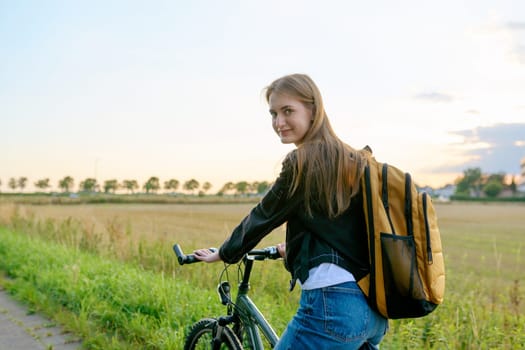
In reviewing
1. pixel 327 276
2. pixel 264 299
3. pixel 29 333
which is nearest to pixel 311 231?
pixel 327 276

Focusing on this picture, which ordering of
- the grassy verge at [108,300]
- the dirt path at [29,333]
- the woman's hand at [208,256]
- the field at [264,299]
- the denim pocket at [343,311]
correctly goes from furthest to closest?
the dirt path at [29,333], the grassy verge at [108,300], the field at [264,299], the woman's hand at [208,256], the denim pocket at [343,311]

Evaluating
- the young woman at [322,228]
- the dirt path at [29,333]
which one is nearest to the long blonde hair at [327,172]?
the young woman at [322,228]

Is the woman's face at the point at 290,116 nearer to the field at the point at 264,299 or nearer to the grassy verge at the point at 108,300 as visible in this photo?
the field at the point at 264,299

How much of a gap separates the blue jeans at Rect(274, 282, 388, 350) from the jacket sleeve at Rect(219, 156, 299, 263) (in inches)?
12.5

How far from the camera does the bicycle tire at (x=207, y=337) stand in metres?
2.85

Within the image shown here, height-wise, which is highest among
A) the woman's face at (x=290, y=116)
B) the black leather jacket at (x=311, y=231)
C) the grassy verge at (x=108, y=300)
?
the woman's face at (x=290, y=116)

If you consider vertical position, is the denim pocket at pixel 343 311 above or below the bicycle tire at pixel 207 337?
above

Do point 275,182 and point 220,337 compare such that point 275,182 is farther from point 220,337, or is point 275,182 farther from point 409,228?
point 220,337

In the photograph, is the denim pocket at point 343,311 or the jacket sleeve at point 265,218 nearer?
the denim pocket at point 343,311

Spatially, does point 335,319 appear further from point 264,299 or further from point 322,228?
point 264,299

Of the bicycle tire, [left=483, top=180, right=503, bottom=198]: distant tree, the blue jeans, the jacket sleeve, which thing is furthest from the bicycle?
[left=483, top=180, right=503, bottom=198]: distant tree

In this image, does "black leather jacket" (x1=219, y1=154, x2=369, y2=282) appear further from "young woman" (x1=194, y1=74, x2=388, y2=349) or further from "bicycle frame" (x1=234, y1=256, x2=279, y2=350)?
"bicycle frame" (x1=234, y1=256, x2=279, y2=350)

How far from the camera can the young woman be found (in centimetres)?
193

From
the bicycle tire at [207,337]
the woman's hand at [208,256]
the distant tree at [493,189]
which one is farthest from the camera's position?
the distant tree at [493,189]
